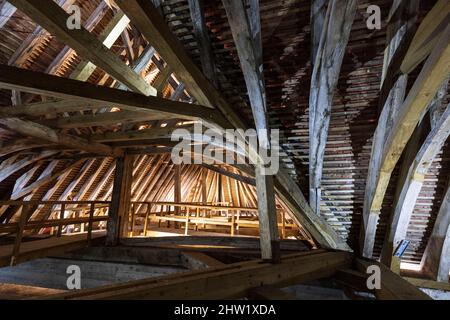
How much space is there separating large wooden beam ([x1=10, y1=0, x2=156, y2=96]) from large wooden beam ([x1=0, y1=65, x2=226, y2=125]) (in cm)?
15

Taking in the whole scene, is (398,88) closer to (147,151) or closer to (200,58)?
(200,58)

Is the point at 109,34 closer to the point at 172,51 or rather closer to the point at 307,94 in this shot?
the point at 172,51

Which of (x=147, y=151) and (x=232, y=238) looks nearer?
(x=232, y=238)

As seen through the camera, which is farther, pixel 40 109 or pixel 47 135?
pixel 47 135

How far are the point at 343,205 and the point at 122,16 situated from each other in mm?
4440

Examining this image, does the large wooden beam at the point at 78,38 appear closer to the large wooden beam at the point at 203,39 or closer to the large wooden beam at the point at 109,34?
the large wooden beam at the point at 203,39

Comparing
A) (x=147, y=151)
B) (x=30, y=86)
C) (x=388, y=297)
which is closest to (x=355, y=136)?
(x=388, y=297)

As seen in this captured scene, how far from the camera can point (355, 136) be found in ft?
9.58

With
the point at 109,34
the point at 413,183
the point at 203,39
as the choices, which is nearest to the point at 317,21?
the point at 203,39

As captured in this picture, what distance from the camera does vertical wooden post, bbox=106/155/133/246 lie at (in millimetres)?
4949

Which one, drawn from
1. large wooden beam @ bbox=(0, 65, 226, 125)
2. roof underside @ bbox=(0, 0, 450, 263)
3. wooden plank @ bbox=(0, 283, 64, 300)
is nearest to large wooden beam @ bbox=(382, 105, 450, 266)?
roof underside @ bbox=(0, 0, 450, 263)

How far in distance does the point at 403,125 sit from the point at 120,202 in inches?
189

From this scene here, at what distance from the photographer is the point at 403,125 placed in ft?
7.17

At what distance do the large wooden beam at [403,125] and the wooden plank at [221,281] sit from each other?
2.48 feet
